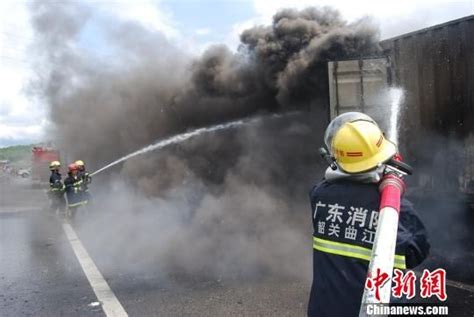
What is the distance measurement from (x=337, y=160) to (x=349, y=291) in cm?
53

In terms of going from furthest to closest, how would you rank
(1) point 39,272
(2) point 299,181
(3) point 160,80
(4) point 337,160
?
(3) point 160,80 < (2) point 299,181 < (1) point 39,272 < (4) point 337,160

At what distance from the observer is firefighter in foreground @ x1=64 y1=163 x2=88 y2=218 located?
9.86 m

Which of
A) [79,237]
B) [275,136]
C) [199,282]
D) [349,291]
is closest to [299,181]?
[275,136]

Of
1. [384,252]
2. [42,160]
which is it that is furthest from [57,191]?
[42,160]

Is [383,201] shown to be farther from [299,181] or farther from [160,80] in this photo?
[160,80]

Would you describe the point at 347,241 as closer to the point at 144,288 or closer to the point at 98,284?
the point at 144,288

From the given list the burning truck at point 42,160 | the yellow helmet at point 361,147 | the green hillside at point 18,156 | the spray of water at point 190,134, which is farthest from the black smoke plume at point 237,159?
the green hillside at point 18,156

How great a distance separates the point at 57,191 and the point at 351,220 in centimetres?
993

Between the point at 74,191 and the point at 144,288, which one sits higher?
the point at 74,191

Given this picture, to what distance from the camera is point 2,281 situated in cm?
611

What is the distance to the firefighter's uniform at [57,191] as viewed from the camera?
10.5m

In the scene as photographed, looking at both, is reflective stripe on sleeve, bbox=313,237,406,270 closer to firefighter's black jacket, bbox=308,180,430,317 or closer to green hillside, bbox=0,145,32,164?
firefighter's black jacket, bbox=308,180,430,317

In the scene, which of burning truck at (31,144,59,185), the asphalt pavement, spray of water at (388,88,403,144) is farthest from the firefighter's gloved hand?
burning truck at (31,144,59,185)

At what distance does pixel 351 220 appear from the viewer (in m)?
1.88
